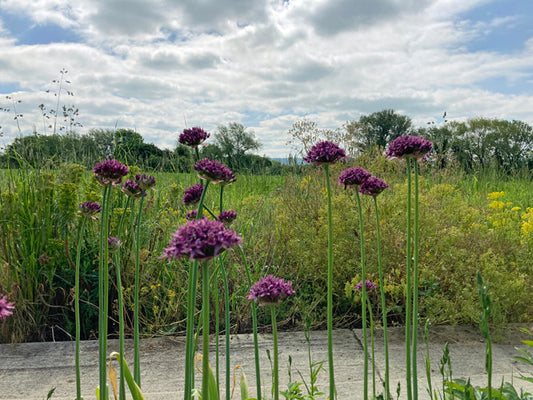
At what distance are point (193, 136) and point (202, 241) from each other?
879 millimetres

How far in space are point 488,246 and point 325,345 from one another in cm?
170

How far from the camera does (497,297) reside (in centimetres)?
279

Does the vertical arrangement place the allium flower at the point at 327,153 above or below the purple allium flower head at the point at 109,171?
above

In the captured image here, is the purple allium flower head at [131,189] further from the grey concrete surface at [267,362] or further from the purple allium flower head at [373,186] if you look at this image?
the grey concrete surface at [267,362]

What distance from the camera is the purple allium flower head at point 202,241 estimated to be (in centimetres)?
82

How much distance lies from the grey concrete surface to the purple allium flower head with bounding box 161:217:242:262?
1.27 metres

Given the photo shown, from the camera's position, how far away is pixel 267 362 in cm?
236

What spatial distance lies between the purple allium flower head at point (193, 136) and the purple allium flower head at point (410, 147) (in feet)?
2.36

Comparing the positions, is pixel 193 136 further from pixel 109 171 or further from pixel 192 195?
pixel 109 171

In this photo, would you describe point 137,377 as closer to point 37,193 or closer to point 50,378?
point 50,378

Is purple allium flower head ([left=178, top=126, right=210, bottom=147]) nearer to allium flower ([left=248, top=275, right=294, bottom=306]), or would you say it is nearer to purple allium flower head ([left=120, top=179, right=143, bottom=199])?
purple allium flower head ([left=120, top=179, right=143, bottom=199])

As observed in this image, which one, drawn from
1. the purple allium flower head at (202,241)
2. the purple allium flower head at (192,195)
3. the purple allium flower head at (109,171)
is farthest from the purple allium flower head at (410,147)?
the purple allium flower head at (109,171)

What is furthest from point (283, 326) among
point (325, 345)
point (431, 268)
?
point (431, 268)

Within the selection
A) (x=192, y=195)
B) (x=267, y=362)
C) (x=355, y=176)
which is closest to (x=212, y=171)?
(x=192, y=195)
